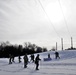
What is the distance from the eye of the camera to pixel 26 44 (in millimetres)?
172625

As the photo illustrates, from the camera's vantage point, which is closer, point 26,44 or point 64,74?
point 64,74

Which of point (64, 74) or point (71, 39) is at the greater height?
point (71, 39)

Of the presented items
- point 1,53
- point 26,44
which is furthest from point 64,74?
point 26,44

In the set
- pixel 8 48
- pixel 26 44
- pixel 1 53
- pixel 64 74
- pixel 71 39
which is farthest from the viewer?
pixel 26 44

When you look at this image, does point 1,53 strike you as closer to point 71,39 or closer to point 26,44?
point 71,39

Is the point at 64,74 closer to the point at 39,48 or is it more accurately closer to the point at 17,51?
the point at 17,51

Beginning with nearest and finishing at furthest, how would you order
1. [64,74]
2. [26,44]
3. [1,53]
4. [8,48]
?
[64,74] → [1,53] → [8,48] → [26,44]

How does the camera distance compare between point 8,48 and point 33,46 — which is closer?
point 8,48

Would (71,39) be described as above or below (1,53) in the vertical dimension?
above

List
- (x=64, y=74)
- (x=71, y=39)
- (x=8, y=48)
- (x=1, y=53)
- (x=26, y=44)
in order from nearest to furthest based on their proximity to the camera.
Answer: (x=64, y=74) < (x=71, y=39) < (x=1, y=53) < (x=8, y=48) < (x=26, y=44)

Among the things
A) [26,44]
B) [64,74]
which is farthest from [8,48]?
[64,74]

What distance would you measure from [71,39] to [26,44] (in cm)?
8317

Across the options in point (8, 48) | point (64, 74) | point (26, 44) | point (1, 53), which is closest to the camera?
point (64, 74)

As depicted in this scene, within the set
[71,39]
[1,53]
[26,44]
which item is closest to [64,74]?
[71,39]
